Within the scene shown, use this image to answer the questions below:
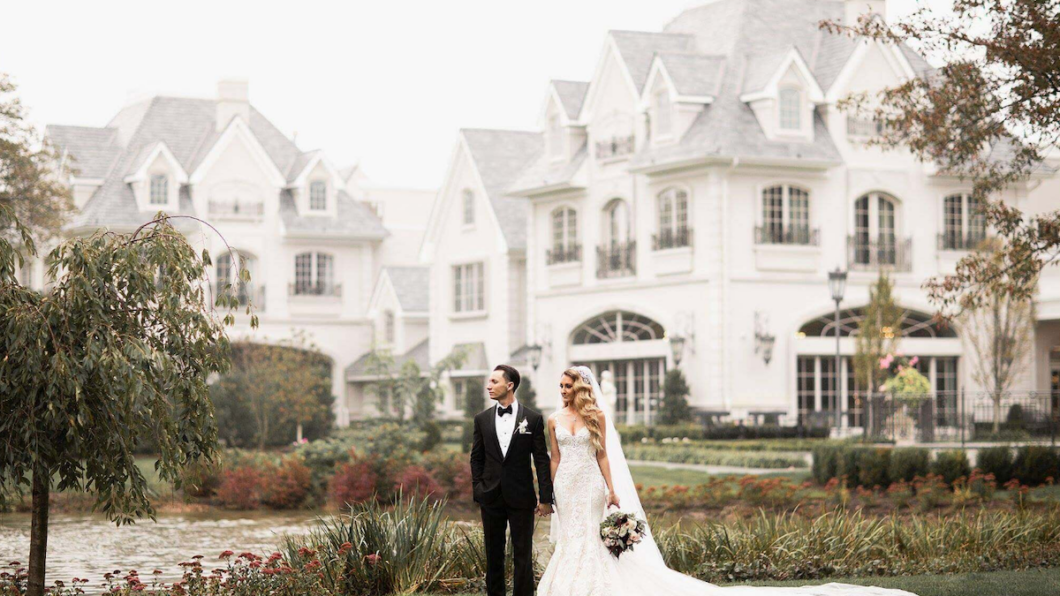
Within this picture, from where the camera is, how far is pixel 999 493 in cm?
2111

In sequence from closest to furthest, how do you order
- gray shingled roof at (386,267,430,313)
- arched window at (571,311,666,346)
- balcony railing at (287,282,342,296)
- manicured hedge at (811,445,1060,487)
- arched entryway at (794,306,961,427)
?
manicured hedge at (811,445,1060,487), arched entryway at (794,306,961,427), arched window at (571,311,666,346), gray shingled roof at (386,267,430,313), balcony railing at (287,282,342,296)

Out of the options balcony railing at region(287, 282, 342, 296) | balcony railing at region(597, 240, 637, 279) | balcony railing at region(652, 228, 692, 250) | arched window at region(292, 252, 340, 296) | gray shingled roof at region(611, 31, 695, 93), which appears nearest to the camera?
balcony railing at region(652, 228, 692, 250)

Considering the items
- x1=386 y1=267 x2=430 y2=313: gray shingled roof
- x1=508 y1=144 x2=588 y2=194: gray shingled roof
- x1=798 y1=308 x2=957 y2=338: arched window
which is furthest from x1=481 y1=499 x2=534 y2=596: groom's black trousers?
x1=386 y1=267 x2=430 y2=313: gray shingled roof

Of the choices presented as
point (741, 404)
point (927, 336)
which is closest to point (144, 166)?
point (741, 404)

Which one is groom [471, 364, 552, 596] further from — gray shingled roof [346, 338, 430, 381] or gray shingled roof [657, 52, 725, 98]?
gray shingled roof [346, 338, 430, 381]

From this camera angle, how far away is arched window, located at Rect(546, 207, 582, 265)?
147ft

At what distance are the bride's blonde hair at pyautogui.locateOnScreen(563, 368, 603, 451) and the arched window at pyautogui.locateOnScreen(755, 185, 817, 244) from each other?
3030 cm

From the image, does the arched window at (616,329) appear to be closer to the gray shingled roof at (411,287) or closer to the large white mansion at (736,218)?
the large white mansion at (736,218)

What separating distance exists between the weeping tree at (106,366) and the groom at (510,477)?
210 cm

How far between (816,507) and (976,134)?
5436 mm

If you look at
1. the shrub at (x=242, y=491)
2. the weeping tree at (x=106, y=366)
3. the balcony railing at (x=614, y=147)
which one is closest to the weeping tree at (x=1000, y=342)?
the balcony railing at (x=614, y=147)

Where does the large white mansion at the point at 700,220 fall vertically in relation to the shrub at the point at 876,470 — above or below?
above

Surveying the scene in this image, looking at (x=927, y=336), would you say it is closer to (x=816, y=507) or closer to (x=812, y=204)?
(x=812, y=204)

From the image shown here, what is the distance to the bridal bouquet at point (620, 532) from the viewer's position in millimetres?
10906
